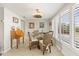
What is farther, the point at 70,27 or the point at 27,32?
the point at 27,32

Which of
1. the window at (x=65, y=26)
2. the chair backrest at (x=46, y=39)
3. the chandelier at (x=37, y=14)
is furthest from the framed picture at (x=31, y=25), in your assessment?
the window at (x=65, y=26)

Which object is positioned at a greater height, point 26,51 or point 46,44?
point 46,44

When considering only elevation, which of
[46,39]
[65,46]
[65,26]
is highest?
[65,26]

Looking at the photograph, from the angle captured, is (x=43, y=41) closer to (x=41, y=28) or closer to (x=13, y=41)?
(x=41, y=28)

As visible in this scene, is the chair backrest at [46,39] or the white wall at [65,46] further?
the chair backrest at [46,39]

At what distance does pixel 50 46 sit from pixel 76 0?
3.41ft

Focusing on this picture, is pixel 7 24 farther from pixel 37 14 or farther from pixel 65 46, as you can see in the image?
pixel 65 46

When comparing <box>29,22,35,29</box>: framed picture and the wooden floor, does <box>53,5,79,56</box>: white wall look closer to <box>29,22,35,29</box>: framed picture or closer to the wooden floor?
the wooden floor

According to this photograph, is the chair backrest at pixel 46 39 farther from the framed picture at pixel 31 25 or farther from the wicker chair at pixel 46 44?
the framed picture at pixel 31 25

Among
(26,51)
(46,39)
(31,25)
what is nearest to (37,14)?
(31,25)

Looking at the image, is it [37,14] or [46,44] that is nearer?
[37,14]

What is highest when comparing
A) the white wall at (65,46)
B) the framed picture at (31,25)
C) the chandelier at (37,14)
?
the chandelier at (37,14)

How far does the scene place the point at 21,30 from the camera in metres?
1.88

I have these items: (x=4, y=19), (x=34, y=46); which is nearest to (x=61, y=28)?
(x=34, y=46)
